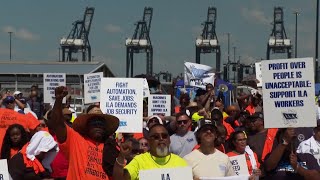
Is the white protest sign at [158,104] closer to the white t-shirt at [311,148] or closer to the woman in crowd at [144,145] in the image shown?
the woman in crowd at [144,145]

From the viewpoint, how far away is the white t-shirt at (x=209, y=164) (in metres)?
6.44

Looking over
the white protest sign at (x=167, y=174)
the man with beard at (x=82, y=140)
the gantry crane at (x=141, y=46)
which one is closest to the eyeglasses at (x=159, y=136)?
the white protest sign at (x=167, y=174)

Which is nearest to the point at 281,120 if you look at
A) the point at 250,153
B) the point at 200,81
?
the point at 250,153

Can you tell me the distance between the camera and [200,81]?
1738 cm

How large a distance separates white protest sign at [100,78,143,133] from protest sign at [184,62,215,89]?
8.11 m

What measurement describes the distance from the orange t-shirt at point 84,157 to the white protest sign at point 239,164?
1535 mm

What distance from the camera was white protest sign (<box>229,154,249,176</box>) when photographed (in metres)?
6.96

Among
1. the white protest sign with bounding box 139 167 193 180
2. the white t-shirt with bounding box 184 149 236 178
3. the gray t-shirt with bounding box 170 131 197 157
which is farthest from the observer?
the gray t-shirt with bounding box 170 131 197 157

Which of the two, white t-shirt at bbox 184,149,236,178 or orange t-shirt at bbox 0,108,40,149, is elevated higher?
orange t-shirt at bbox 0,108,40,149

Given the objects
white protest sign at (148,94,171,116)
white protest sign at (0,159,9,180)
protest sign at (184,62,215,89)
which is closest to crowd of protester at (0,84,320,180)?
white protest sign at (0,159,9,180)

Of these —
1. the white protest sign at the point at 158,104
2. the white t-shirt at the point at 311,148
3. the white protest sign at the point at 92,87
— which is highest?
the white protest sign at the point at 92,87

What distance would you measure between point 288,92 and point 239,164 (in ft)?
2.97

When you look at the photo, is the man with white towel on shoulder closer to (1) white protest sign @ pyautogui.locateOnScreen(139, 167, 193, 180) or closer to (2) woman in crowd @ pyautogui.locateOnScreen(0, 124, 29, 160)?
(1) white protest sign @ pyautogui.locateOnScreen(139, 167, 193, 180)

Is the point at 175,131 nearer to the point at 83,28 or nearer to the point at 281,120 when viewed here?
the point at 281,120
